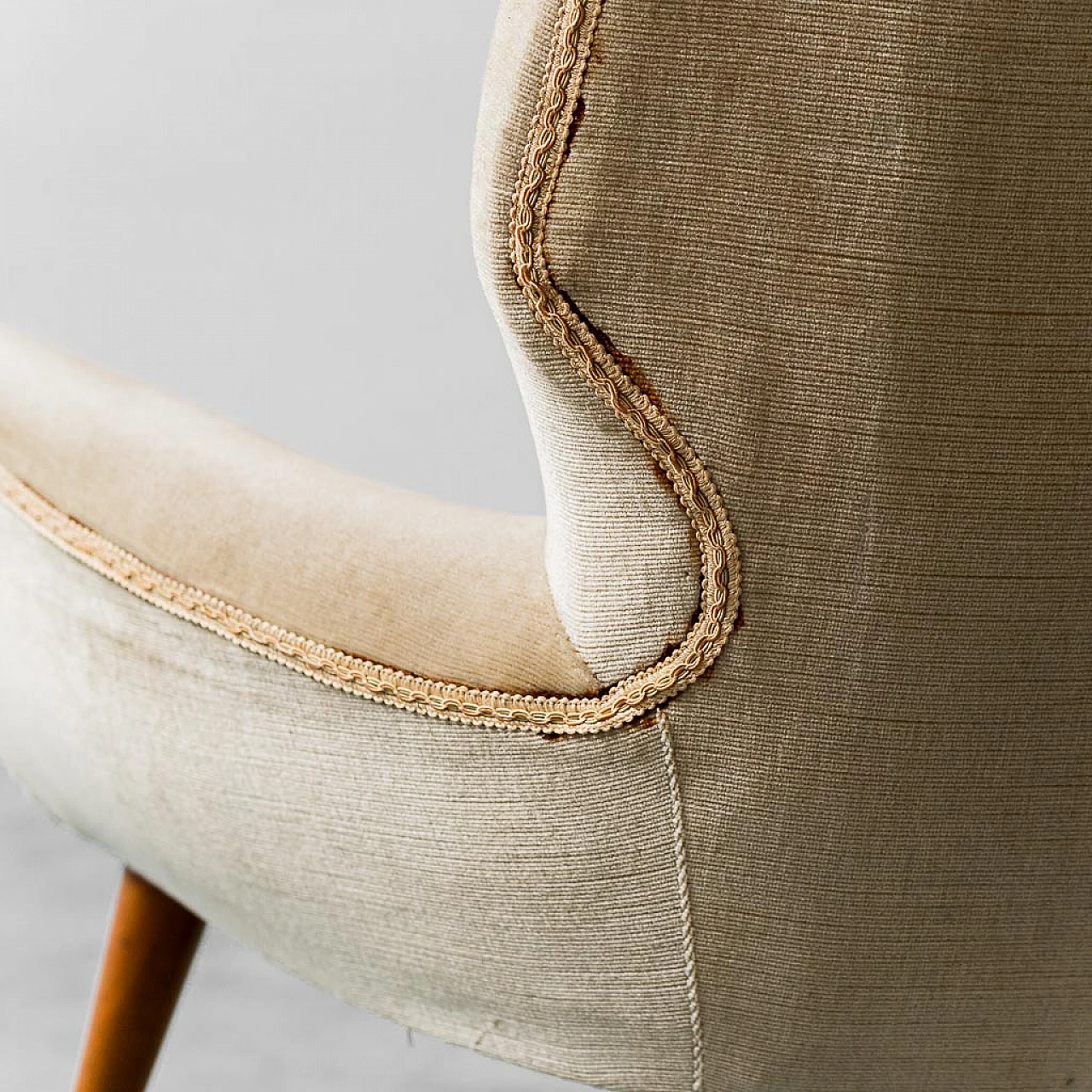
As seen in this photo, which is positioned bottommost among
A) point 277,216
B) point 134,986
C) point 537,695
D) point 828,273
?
point 134,986

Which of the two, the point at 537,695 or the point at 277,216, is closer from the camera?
the point at 537,695

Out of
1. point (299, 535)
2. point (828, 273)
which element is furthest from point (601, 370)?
point (299, 535)

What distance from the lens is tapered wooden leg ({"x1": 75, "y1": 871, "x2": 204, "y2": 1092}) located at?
653 millimetres

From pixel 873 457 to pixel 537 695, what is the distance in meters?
0.12

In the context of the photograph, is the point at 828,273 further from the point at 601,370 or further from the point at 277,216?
the point at 277,216

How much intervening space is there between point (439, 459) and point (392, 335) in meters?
0.15

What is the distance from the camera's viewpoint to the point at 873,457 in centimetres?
35

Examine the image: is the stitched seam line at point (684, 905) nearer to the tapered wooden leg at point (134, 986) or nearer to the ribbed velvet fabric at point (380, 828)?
the ribbed velvet fabric at point (380, 828)

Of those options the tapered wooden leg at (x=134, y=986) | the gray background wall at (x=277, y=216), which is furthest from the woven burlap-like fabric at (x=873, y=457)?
the gray background wall at (x=277, y=216)

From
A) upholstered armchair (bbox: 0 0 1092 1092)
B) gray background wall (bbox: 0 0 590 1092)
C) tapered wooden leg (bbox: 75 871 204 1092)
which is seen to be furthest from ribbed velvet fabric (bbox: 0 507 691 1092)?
gray background wall (bbox: 0 0 590 1092)

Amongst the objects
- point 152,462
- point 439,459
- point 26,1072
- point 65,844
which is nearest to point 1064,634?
point 152,462

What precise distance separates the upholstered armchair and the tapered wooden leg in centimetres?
11

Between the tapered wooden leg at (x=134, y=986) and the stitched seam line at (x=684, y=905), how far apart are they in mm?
285

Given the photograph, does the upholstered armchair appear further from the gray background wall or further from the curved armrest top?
the gray background wall
